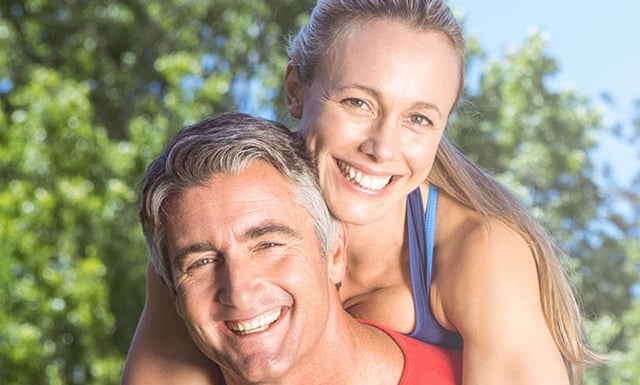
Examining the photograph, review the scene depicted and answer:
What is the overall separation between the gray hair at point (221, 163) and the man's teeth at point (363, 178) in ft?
0.45

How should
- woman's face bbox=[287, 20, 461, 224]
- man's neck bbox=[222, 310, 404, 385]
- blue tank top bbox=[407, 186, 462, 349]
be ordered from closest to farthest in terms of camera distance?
man's neck bbox=[222, 310, 404, 385], woman's face bbox=[287, 20, 461, 224], blue tank top bbox=[407, 186, 462, 349]

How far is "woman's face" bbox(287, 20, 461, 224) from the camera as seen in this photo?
6.43ft

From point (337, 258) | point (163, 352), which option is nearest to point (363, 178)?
point (337, 258)

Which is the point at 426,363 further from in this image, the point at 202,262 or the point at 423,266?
the point at 202,262

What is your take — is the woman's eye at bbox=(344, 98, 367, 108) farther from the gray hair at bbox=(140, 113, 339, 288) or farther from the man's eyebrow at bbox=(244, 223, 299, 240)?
the man's eyebrow at bbox=(244, 223, 299, 240)

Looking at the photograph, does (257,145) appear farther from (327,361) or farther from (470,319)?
(470,319)

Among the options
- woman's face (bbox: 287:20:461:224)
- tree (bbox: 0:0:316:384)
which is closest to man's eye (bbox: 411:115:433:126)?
woman's face (bbox: 287:20:461:224)

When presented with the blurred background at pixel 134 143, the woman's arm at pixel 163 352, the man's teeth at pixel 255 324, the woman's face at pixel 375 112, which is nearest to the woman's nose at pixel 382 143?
the woman's face at pixel 375 112

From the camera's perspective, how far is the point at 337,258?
1907mm

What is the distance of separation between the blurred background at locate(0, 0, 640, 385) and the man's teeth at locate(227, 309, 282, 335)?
3642 mm

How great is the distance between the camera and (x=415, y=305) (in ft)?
6.93

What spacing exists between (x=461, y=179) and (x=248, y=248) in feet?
2.07

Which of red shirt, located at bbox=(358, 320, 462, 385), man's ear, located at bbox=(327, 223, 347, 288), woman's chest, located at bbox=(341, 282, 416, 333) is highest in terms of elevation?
man's ear, located at bbox=(327, 223, 347, 288)

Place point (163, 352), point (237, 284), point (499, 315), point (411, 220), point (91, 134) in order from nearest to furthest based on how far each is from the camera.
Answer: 1. point (237, 284)
2. point (499, 315)
3. point (163, 352)
4. point (411, 220)
5. point (91, 134)
